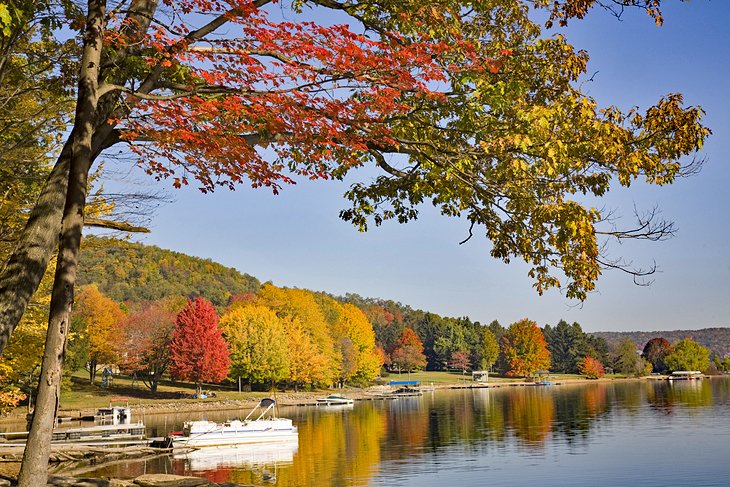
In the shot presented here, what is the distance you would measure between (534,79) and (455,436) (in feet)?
131

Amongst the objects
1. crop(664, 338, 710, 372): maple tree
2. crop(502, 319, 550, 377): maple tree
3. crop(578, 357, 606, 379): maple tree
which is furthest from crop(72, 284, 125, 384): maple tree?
crop(664, 338, 710, 372): maple tree

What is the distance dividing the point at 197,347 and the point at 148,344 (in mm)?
7171

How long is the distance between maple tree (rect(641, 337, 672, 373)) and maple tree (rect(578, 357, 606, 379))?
32.6m

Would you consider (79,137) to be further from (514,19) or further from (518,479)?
(518,479)

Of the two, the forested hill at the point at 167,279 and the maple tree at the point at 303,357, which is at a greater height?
the forested hill at the point at 167,279

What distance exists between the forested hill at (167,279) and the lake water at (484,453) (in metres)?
80.5

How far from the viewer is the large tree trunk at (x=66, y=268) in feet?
26.7

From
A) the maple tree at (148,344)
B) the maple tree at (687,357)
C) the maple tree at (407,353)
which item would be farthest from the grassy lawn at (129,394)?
the maple tree at (687,357)

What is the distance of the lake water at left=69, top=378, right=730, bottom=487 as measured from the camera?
30.7 metres

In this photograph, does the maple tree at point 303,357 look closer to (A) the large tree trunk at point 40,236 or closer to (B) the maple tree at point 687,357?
(A) the large tree trunk at point 40,236

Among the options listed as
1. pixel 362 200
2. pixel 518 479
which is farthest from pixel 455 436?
pixel 362 200

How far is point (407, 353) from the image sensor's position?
146875 mm

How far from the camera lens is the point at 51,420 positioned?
323 inches

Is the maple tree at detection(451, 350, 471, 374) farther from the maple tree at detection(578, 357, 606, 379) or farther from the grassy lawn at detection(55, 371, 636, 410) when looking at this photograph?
Answer: the grassy lawn at detection(55, 371, 636, 410)
